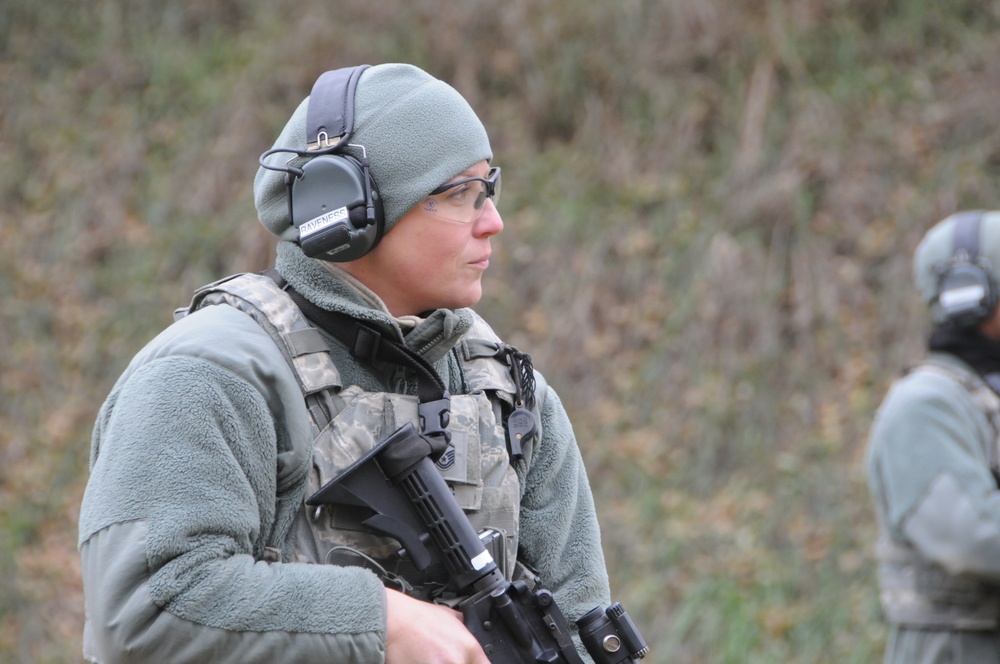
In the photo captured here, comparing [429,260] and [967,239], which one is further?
[967,239]

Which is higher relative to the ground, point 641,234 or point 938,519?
point 641,234

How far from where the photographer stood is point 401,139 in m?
2.42

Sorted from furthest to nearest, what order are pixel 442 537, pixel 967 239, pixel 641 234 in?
pixel 641 234 → pixel 967 239 → pixel 442 537

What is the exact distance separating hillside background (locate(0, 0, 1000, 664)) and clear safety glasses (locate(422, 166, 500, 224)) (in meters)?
4.61

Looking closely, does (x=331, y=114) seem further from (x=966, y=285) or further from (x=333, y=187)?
(x=966, y=285)

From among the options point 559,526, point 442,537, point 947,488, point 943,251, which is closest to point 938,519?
point 947,488

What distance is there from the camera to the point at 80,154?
1073 cm

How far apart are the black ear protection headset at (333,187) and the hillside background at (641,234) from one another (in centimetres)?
479

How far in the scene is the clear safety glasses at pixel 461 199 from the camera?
2465 mm

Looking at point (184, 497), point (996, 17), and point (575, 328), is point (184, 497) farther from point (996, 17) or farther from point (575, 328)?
point (996, 17)

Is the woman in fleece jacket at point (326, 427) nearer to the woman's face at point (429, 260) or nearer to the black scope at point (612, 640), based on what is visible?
the woman's face at point (429, 260)

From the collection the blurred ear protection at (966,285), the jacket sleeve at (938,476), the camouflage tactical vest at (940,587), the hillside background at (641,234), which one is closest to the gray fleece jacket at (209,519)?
the jacket sleeve at (938,476)

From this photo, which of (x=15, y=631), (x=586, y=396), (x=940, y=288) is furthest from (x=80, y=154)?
(x=940, y=288)

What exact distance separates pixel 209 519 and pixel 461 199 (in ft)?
2.85
